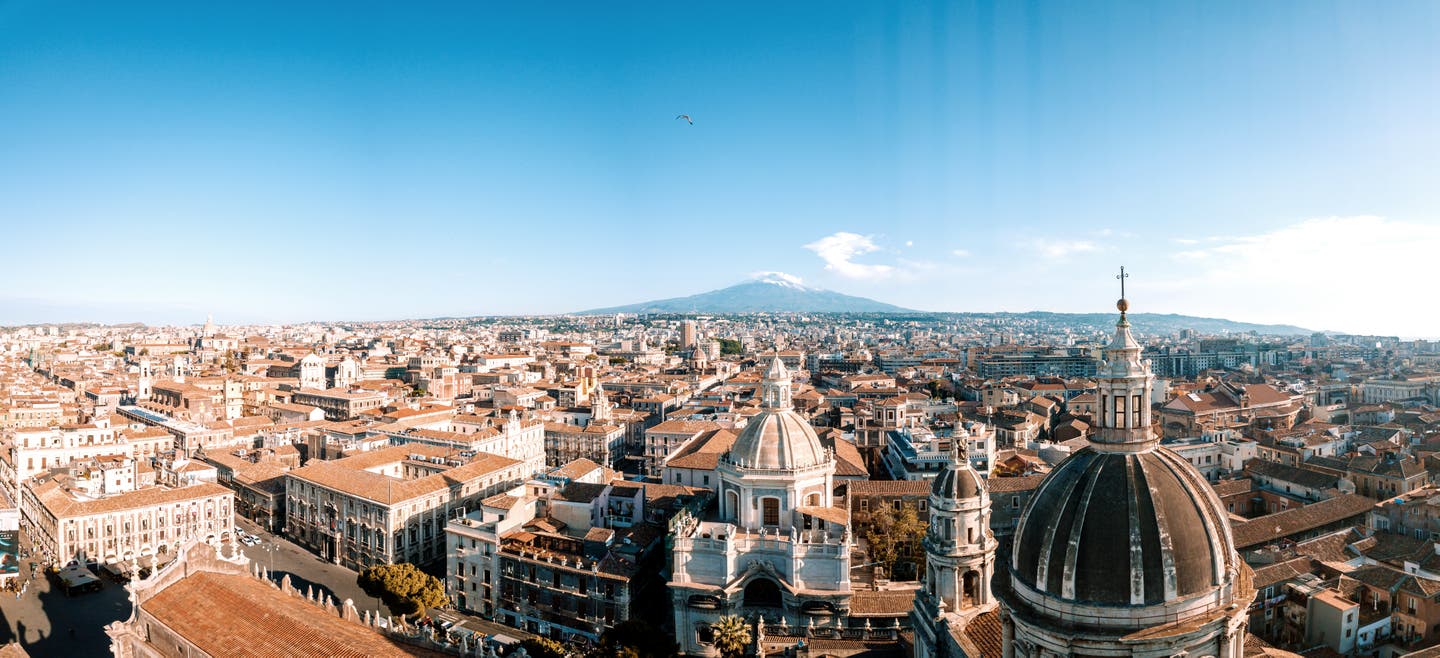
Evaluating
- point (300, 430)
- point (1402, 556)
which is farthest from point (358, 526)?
point (1402, 556)

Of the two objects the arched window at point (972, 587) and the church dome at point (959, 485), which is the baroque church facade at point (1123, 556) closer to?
the church dome at point (959, 485)

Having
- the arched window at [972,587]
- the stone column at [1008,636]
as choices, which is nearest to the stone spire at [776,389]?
the arched window at [972,587]

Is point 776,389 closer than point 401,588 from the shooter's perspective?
No

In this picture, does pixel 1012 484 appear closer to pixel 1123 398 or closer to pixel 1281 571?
pixel 1281 571

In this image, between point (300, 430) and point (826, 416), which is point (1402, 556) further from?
point (300, 430)

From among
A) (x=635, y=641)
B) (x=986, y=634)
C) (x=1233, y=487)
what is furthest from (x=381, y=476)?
(x=1233, y=487)

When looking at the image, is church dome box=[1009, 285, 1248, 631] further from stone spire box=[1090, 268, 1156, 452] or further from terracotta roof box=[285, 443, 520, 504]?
terracotta roof box=[285, 443, 520, 504]
